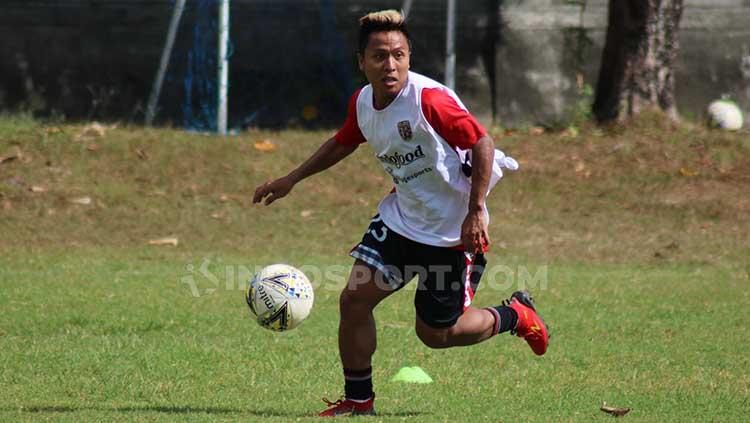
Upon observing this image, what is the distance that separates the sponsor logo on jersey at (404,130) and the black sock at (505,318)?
3.92 feet

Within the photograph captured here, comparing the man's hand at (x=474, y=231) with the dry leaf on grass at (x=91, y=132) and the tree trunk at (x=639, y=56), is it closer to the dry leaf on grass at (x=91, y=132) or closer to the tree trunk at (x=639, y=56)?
the dry leaf on grass at (x=91, y=132)

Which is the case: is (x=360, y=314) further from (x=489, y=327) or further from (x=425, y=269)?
(x=489, y=327)

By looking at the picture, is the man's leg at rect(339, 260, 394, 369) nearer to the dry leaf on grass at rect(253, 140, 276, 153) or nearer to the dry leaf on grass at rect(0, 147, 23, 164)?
the dry leaf on grass at rect(253, 140, 276, 153)

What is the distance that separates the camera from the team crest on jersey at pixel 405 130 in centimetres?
586

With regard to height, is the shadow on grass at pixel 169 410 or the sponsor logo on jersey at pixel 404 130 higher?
the sponsor logo on jersey at pixel 404 130

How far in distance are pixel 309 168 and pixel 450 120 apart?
100 cm

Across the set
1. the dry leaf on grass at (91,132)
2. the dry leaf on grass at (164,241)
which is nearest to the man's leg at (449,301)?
the dry leaf on grass at (164,241)

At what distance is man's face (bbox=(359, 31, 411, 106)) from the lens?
19.2 ft

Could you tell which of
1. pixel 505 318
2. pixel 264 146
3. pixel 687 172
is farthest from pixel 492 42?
pixel 505 318

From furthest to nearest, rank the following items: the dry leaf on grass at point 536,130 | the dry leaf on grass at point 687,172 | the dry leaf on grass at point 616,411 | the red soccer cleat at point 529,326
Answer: the dry leaf on grass at point 536,130
the dry leaf on grass at point 687,172
the red soccer cleat at point 529,326
the dry leaf on grass at point 616,411

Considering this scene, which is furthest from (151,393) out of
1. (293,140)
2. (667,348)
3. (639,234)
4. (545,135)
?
(545,135)

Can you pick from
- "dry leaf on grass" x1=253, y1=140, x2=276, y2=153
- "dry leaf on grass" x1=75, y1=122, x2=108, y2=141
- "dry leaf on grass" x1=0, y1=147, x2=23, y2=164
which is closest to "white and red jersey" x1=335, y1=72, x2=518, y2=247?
"dry leaf on grass" x1=253, y1=140, x2=276, y2=153

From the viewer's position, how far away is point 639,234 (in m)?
12.8

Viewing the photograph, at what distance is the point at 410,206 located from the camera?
19.8ft
